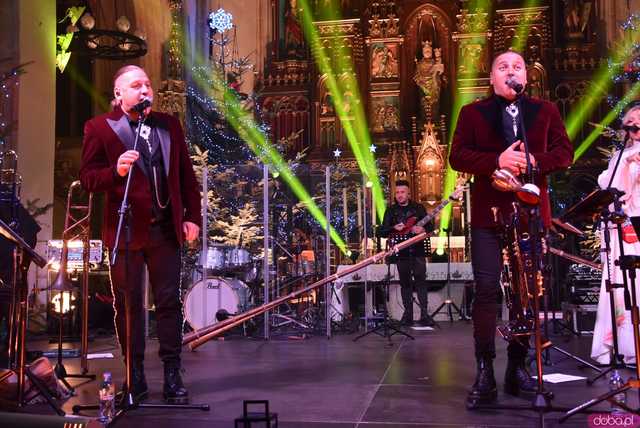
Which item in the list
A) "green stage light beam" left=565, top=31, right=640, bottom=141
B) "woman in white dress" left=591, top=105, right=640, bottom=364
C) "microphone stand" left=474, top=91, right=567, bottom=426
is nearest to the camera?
"microphone stand" left=474, top=91, right=567, bottom=426

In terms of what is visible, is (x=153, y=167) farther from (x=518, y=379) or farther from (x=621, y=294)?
(x=621, y=294)

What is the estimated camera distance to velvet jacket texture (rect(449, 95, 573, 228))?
3.76m

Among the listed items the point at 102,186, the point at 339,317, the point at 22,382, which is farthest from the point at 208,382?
the point at 339,317

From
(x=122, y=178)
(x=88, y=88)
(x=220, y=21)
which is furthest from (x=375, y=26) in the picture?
(x=122, y=178)

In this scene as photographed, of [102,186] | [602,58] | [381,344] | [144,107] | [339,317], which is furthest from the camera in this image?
[602,58]

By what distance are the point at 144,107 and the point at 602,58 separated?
1529 cm

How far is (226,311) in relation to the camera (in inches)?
333

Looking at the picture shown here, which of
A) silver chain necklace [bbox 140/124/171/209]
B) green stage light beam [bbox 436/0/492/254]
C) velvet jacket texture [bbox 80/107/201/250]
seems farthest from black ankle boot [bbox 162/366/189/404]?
green stage light beam [bbox 436/0/492/254]

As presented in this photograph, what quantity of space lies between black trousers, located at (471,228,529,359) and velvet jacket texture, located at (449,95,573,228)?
90 mm

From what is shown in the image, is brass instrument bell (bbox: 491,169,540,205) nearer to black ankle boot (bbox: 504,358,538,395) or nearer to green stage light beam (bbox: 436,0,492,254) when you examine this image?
black ankle boot (bbox: 504,358,538,395)

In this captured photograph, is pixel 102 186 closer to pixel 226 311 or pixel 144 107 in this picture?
pixel 144 107

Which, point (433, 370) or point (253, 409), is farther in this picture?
point (433, 370)

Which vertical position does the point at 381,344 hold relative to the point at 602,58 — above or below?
below

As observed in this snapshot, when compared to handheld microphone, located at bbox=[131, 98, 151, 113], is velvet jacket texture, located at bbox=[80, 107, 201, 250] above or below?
below
